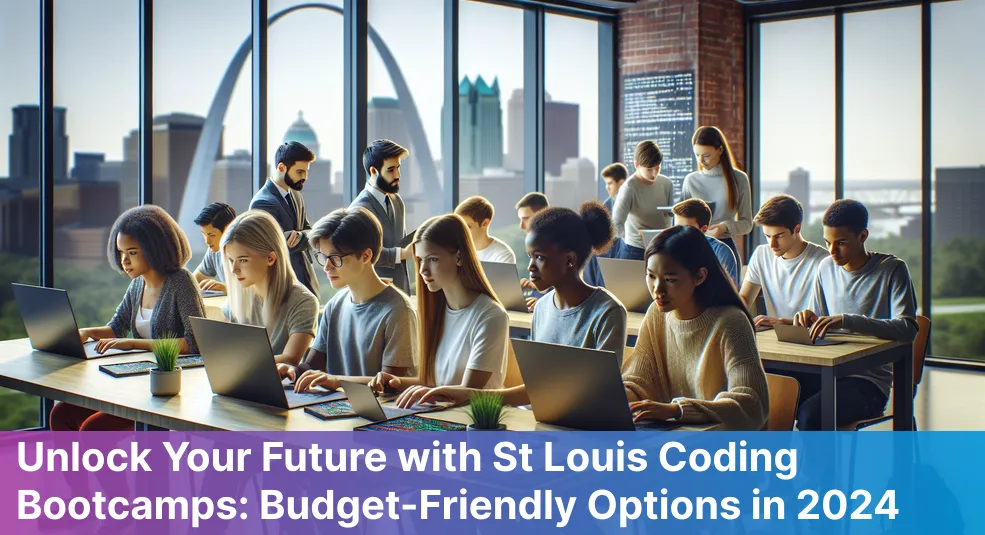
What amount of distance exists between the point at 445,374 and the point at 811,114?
229 inches

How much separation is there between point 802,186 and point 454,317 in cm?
569

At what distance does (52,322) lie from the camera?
3.54 meters

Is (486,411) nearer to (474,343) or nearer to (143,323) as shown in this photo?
(474,343)

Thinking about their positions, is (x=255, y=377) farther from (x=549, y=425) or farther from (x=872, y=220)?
(x=872, y=220)

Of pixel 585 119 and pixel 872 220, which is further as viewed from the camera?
pixel 585 119

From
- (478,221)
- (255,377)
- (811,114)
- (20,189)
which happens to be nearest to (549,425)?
(255,377)

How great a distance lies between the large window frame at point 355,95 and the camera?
5.11 m

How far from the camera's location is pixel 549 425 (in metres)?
2.38

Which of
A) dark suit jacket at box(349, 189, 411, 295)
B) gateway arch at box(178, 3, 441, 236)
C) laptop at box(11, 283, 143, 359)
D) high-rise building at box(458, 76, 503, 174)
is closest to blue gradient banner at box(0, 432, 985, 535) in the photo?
laptop at box(11, 283, 143, 359)

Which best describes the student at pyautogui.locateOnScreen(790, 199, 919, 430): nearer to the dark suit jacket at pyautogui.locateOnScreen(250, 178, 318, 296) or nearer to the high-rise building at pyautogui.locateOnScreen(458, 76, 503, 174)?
the dark suit jacket at pyautogui.locateOnScreen(250, 178, 318, 296)

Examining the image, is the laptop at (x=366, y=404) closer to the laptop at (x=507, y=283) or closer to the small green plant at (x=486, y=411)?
the small green plant at (x=486, y=411)

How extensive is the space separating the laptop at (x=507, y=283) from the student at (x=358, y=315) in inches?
62.4

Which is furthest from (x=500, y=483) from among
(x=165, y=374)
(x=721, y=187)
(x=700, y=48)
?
(x=700, y=48)

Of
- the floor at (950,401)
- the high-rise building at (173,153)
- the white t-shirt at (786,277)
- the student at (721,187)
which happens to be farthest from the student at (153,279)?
the student at (721,187)
